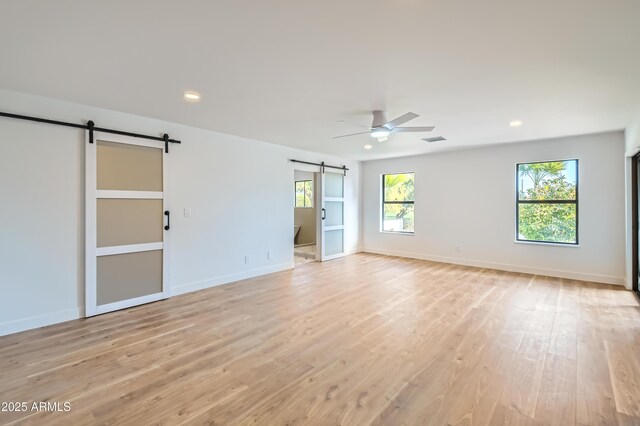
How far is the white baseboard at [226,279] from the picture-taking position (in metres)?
4.52

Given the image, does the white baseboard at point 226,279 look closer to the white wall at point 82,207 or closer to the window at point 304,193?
the white wall at point 82,207

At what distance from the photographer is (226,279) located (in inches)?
200

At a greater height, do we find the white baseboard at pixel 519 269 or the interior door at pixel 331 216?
the interior door at pixel 331 216

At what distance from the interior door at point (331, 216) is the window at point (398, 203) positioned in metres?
1.19

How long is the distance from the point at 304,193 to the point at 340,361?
25.4ft

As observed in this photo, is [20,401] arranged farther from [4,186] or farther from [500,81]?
[500,81]

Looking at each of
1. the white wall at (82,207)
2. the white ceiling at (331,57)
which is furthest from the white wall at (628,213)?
the white wall at (82,207)

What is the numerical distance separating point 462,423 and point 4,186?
4.47 meters

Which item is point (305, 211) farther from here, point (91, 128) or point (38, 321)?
point (38, 321)

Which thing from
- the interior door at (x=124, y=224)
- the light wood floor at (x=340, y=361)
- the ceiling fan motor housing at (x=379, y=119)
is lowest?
the light wood floor at (x=340, y=361)

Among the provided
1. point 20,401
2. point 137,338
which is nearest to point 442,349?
point 137,338

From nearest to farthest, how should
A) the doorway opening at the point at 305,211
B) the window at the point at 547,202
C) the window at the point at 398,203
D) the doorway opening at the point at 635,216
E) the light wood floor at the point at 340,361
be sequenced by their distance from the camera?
the light wood floor at the point at 340,361
the doorway opening at the point at 635,216
the window at the point at 547,202
the window at the point at 398,203
the doorway opening at the point at 305,211

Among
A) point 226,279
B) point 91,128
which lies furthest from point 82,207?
point 226,279

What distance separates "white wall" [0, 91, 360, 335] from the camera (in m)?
3.19
